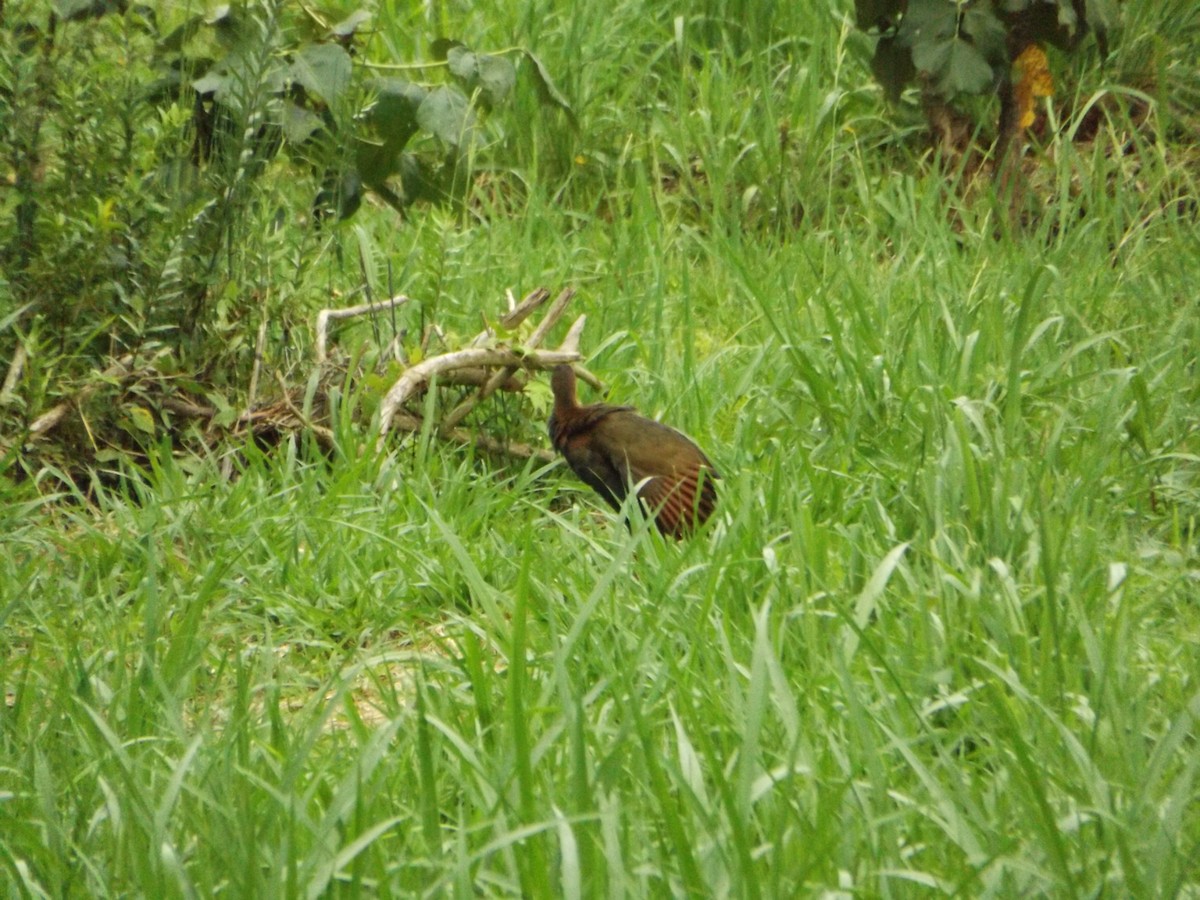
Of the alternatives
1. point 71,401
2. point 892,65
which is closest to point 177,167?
point 71,401

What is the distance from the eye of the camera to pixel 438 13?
6.10 meters

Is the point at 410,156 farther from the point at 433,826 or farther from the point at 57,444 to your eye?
the point at 433,826

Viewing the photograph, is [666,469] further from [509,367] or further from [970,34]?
[970,34]

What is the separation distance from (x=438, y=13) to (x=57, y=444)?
2.94 meters

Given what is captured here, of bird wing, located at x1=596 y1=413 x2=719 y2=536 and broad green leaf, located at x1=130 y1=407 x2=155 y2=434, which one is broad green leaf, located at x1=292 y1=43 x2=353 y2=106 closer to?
broad green leaf, located at x1=130 y1=407 x2=155 y2=434

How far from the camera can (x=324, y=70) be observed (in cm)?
404

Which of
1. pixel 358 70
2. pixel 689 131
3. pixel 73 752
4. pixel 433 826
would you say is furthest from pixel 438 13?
pixel 433 826

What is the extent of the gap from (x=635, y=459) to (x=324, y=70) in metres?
1.37

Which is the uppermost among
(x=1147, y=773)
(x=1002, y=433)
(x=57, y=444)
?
(x=1147, y=773)

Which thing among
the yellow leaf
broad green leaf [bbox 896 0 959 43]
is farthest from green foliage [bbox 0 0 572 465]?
the yellow leaf

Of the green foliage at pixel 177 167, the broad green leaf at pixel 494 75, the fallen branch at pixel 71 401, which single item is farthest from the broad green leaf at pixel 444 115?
the fallen branch at pixel 71 401

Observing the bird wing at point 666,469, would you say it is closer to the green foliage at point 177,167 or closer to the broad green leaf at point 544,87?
the green foliage at point 177,167

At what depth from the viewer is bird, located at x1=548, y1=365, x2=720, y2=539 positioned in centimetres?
346

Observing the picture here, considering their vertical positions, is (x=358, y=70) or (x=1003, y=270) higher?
(x=358, y=70)
